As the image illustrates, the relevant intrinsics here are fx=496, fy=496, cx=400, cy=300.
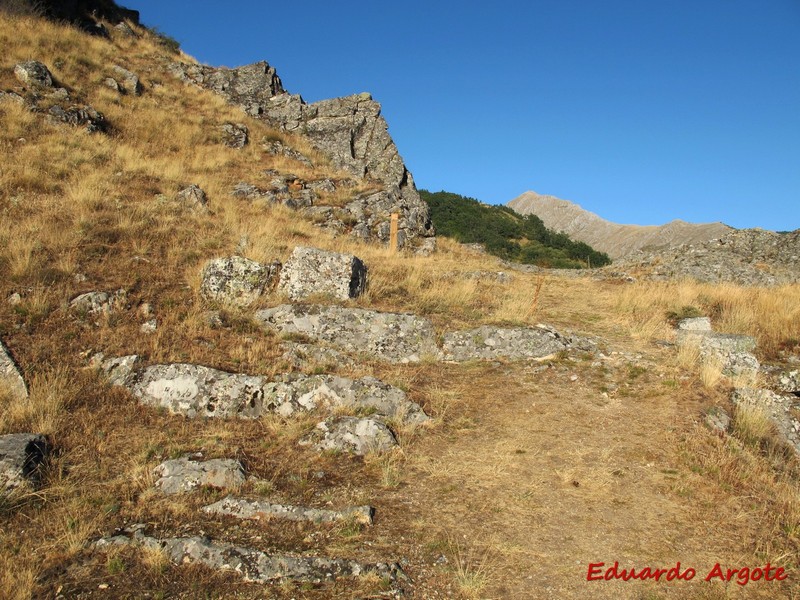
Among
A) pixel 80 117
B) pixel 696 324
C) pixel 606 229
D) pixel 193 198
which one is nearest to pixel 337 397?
pixel 696 324

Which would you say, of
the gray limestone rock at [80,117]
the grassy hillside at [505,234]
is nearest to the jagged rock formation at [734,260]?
the grassy hillside at [505,234]

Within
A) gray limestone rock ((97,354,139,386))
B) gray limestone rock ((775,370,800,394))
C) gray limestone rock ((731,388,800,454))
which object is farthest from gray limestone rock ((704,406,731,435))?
gray limestone rock ((97,354,139,386))

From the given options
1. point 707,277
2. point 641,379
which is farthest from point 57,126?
point 707,277

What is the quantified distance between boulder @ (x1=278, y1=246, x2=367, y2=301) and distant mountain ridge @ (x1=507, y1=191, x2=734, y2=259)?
43.2m

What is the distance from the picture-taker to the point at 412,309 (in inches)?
385

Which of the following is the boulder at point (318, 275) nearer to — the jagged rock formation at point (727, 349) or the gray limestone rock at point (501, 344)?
the gray limestone rock at point (501, 344)

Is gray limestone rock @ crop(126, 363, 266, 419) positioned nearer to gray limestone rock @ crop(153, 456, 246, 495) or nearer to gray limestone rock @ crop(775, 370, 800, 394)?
gray limestone rock @ crop(153, 456, 246, 495)

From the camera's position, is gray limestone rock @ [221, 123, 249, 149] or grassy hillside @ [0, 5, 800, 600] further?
gray limestone rock @ [221, 123, 249, 149]

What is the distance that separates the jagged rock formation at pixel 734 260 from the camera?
1530cm

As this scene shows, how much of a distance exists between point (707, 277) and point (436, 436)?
43.3ft

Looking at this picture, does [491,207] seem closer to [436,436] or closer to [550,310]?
[550,310]

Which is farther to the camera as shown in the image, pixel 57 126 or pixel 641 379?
pixel 57 126

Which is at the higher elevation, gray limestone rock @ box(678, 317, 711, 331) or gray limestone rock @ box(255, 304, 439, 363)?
gray limestone rock @ box(678, 317, 711, 331)

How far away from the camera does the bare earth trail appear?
385 cm
